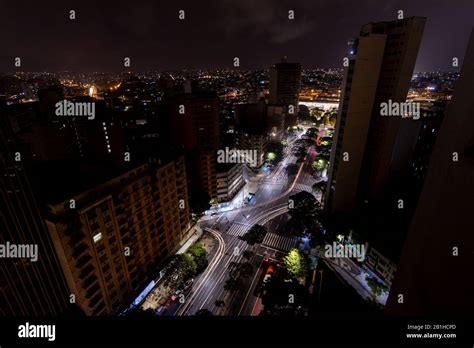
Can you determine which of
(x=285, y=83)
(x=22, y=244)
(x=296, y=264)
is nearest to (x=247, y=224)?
(x=296, y=264)

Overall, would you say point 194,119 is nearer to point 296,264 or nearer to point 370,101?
point 370,101

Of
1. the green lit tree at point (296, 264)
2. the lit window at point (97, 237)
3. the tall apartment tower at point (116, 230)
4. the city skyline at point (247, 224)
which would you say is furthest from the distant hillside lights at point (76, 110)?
the green lit tree at point (296, 264)

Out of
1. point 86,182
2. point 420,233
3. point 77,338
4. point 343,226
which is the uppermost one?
point 420,233

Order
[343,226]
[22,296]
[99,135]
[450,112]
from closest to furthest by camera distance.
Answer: [450,112] < [22,296] < [343,226] < [99,135]

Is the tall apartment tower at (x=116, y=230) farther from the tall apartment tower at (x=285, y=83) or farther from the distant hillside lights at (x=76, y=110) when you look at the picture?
the tall apartment tower at (x=285, y=83)

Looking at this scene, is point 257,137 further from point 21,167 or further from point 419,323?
point 419,323

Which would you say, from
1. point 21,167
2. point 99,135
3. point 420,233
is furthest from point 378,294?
point 99,135
